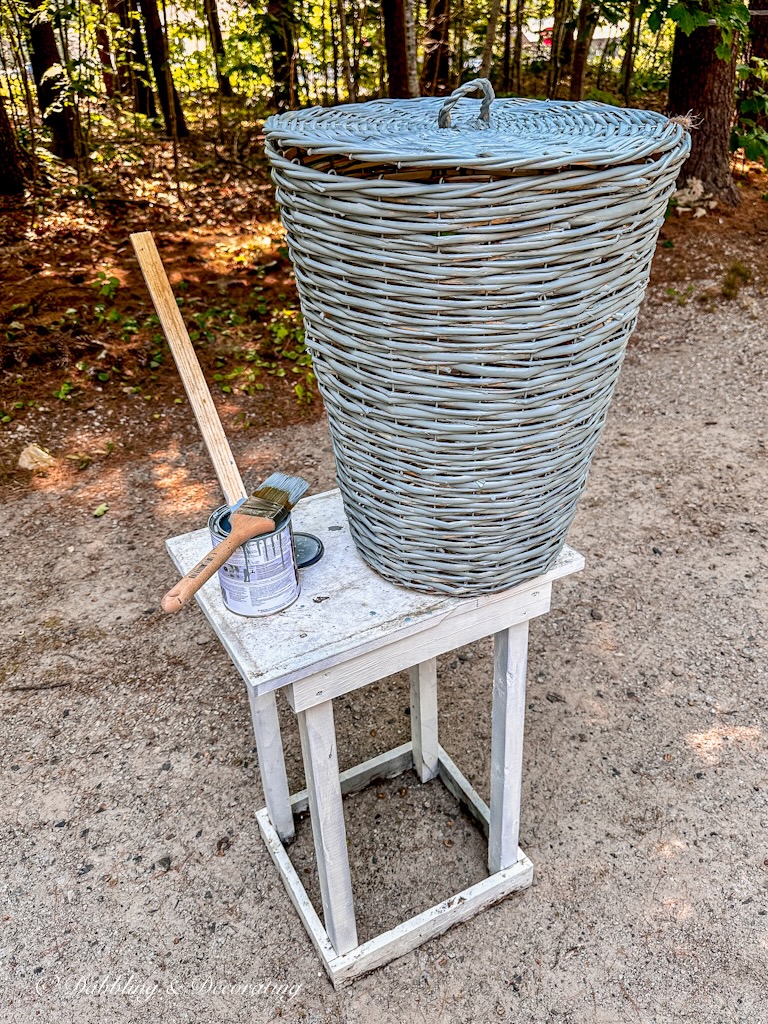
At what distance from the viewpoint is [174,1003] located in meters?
1.68

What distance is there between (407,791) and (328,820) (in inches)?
27.8

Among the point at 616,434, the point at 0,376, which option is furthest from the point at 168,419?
the point at 616,434

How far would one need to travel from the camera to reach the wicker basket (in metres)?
0.91

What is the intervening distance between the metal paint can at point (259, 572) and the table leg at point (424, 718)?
0.75 meters

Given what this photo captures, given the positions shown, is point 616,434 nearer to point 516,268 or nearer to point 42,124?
point 516,268

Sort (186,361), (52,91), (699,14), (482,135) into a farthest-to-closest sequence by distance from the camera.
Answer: (52,91), (699,14), (186,361), (482,135)

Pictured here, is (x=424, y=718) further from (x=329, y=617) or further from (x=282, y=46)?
(x=282, y=46)

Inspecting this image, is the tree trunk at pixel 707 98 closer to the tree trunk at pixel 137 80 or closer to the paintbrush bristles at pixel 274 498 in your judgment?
the paintbrush bristles at pixel 274 498

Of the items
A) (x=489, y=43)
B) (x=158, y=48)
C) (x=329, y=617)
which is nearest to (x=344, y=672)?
(x=329, y=617)

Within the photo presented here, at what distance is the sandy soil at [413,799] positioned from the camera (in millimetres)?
1704

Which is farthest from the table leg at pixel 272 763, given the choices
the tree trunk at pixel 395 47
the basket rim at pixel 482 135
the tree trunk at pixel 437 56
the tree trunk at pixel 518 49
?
the tree trunk at pixel 518 49

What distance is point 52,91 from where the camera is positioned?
5789 millimetres

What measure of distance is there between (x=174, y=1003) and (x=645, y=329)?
393cm

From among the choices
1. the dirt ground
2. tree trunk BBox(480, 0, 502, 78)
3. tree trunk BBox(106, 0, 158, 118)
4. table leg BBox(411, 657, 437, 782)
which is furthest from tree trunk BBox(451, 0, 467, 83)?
table leg BBox(411, 657, 437, 782)
